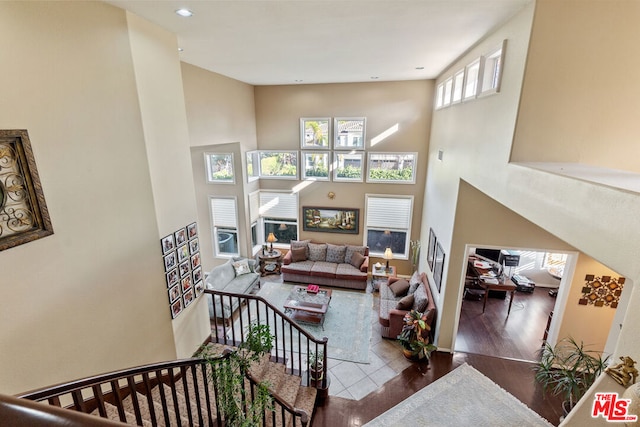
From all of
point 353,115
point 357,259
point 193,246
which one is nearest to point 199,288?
point 193,246

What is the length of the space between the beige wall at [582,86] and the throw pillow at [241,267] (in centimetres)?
651

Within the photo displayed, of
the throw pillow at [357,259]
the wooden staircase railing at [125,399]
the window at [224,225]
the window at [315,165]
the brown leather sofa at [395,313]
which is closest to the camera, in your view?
the wooden staircase railing at [125,399]

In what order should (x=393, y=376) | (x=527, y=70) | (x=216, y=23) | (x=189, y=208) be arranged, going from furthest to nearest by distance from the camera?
(x=393, y=376) < (x=189, y=208) < (x=216, y=23) < (x=527, y=70)

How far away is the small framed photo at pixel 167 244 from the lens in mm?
3473

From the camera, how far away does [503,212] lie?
4.48m

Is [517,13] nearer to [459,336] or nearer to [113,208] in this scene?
[113,208]

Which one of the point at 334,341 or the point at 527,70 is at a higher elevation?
the point at 527,70

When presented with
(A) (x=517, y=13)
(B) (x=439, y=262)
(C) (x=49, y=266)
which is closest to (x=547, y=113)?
(A) (x=517, y=13)

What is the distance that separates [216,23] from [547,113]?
360 centimetres

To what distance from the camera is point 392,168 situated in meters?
8.05

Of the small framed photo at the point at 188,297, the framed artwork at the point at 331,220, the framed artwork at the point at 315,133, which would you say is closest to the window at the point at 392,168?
the framed artwork at the point at 331,220

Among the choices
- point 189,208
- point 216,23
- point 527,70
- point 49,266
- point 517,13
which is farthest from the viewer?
point 189,208

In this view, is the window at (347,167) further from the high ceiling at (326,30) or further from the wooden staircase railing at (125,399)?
the wooden staircase railing at (125,399)

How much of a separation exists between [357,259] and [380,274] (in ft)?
2.43
